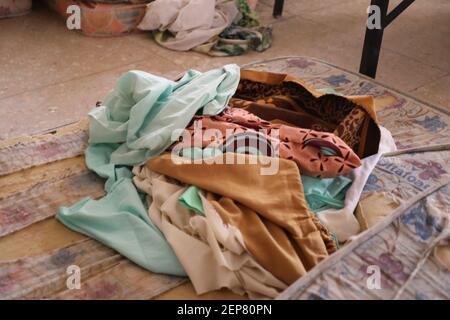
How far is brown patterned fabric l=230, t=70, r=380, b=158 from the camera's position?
1.35 metres

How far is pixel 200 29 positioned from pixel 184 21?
3.2 inches

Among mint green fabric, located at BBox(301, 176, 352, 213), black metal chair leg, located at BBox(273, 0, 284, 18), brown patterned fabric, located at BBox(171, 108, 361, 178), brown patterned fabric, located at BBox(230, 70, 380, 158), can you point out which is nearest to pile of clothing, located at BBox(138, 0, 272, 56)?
black metal chair leg, located at BBox(273, 0, 284, 18)

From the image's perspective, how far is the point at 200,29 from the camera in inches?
97.2

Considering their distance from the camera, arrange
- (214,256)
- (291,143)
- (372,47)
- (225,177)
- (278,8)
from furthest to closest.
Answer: (278,8)
(372,47)
(291,143)
(225,177)
(214,256)

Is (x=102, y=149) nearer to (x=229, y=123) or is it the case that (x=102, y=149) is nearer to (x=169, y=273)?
(x=229, y=123)

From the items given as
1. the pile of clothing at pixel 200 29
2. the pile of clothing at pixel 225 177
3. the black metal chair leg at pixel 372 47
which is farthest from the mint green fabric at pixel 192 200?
the pile of clothing at pixel 200 29

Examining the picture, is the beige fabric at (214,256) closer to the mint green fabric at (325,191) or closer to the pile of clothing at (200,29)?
the mint green fabric at (325,191)

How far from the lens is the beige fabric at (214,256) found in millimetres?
1022

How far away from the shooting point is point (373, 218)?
117 cm

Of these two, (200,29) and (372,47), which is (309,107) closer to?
(372,47)

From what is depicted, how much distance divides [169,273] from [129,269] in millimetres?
81

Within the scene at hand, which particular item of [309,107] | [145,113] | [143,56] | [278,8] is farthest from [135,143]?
[278,8]

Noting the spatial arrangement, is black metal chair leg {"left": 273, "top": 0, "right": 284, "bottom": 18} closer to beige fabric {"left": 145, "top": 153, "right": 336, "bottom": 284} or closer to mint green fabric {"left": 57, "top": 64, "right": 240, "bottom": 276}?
mint green fabric {"left": 57, "top": 64, "right": 240, "bottom": 276}

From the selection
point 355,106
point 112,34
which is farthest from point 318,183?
point 112,34
